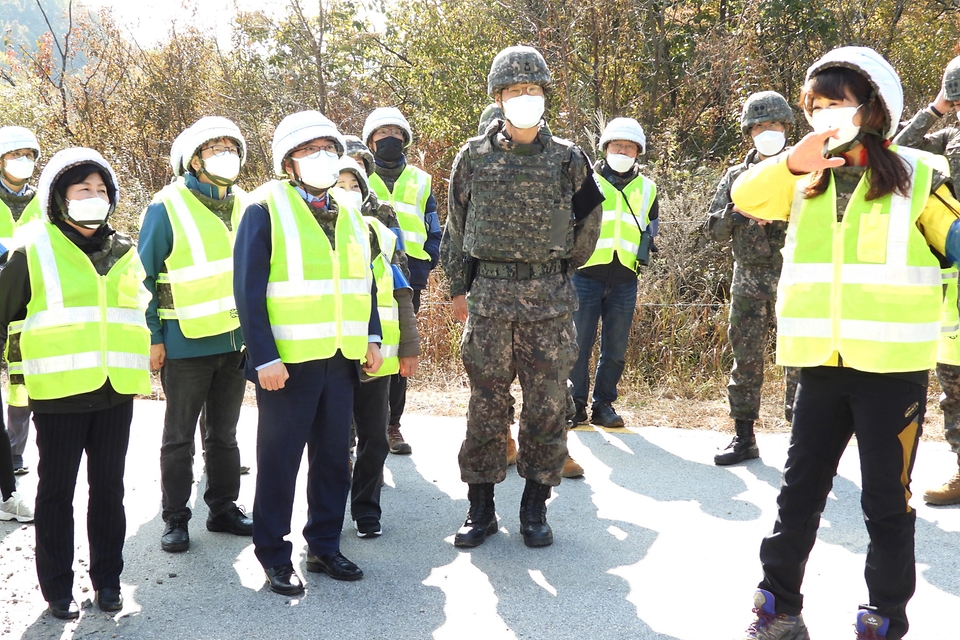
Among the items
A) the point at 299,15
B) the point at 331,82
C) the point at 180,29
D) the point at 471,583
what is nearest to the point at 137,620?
the point at 471,583

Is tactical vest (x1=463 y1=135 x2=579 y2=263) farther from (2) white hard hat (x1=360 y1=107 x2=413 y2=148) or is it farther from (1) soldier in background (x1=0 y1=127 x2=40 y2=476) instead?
(1) soldier in background (x1=0 y1=127 x2=40 y2=476)

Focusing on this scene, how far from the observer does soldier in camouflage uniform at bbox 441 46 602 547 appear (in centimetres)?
468

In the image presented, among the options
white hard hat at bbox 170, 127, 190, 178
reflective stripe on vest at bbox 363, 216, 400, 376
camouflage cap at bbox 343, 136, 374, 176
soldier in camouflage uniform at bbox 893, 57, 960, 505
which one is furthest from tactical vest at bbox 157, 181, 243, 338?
soldier in camouflage uniform at bbox 893, 57, 960, 505

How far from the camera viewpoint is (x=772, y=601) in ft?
11.3

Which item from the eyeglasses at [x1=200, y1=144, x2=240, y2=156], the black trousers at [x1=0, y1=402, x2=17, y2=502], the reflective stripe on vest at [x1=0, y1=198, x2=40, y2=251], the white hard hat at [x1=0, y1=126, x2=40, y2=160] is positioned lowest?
the black trousers at [x1=0, y1=402, x2=17, y2=502]

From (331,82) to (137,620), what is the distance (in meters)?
13.2

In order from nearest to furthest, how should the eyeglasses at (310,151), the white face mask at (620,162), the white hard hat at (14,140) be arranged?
the eyeglasses at (310,151) → the white hard hat at (14,140) → the white face mask at (620,162)

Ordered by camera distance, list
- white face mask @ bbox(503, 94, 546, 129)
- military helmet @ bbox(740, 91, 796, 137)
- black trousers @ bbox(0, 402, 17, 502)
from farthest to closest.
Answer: military helmet @ bbox(740, 91, 796, 137) < white face mask @ bbox(503, 94, 546, 129) < black trousers @ bbox(0, 402, 17, 502)

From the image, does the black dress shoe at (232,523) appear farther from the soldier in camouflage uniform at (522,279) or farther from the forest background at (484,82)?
the forest background at (484,82)

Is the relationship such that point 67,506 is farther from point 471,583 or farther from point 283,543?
point 471,583

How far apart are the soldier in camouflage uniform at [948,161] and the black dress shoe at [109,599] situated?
4.46 m

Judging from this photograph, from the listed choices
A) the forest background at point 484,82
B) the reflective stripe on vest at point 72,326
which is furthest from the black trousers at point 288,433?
the forest background at point 484,82

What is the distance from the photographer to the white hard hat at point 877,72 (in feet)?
10.2

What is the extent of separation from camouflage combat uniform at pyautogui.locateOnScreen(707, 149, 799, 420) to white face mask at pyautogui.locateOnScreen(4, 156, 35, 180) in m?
4.91
